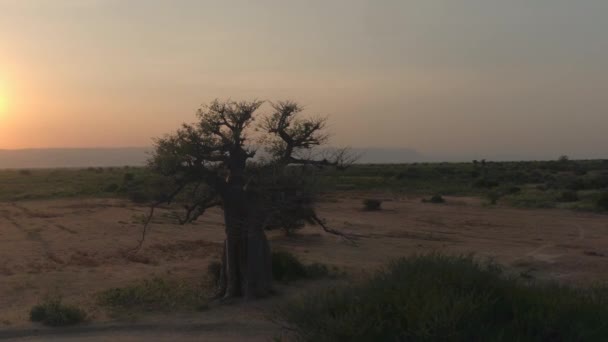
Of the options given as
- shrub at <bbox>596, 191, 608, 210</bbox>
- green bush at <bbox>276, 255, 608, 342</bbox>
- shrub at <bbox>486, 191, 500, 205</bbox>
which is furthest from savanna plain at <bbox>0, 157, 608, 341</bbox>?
shrub at <bbox>486, 191, 500, 205</bbox>

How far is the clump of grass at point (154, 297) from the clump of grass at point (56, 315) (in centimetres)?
96

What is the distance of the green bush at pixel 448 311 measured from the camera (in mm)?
5660

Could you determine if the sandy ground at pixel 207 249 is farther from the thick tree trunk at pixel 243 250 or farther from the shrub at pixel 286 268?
the shrub at pixel 286 268

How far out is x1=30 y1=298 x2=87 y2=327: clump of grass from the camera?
10.4m

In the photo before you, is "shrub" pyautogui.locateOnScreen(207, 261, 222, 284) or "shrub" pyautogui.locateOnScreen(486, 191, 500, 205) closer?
"shrub" pyautogui.locateOnScreen(207, 261, 222, 284)

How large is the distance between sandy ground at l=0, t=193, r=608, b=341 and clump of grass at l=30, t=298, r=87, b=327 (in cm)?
23

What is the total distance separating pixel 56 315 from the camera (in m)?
10.5

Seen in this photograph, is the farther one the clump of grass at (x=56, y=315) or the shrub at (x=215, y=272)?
the shrub at (x=215, y=272)

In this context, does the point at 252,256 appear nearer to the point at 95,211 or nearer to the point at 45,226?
the point at 45,226

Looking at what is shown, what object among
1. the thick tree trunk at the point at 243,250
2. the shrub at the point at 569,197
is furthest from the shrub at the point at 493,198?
the thick tree trunk at the point at 243,250

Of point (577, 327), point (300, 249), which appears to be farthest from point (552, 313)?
point (300, 249)

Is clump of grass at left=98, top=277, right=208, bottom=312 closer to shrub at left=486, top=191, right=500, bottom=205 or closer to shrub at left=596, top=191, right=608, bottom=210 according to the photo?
shrub at left=596, top=191, right=608, bottom=210

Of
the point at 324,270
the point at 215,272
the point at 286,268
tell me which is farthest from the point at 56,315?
the point at 324,270

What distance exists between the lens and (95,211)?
3375 centimetres
